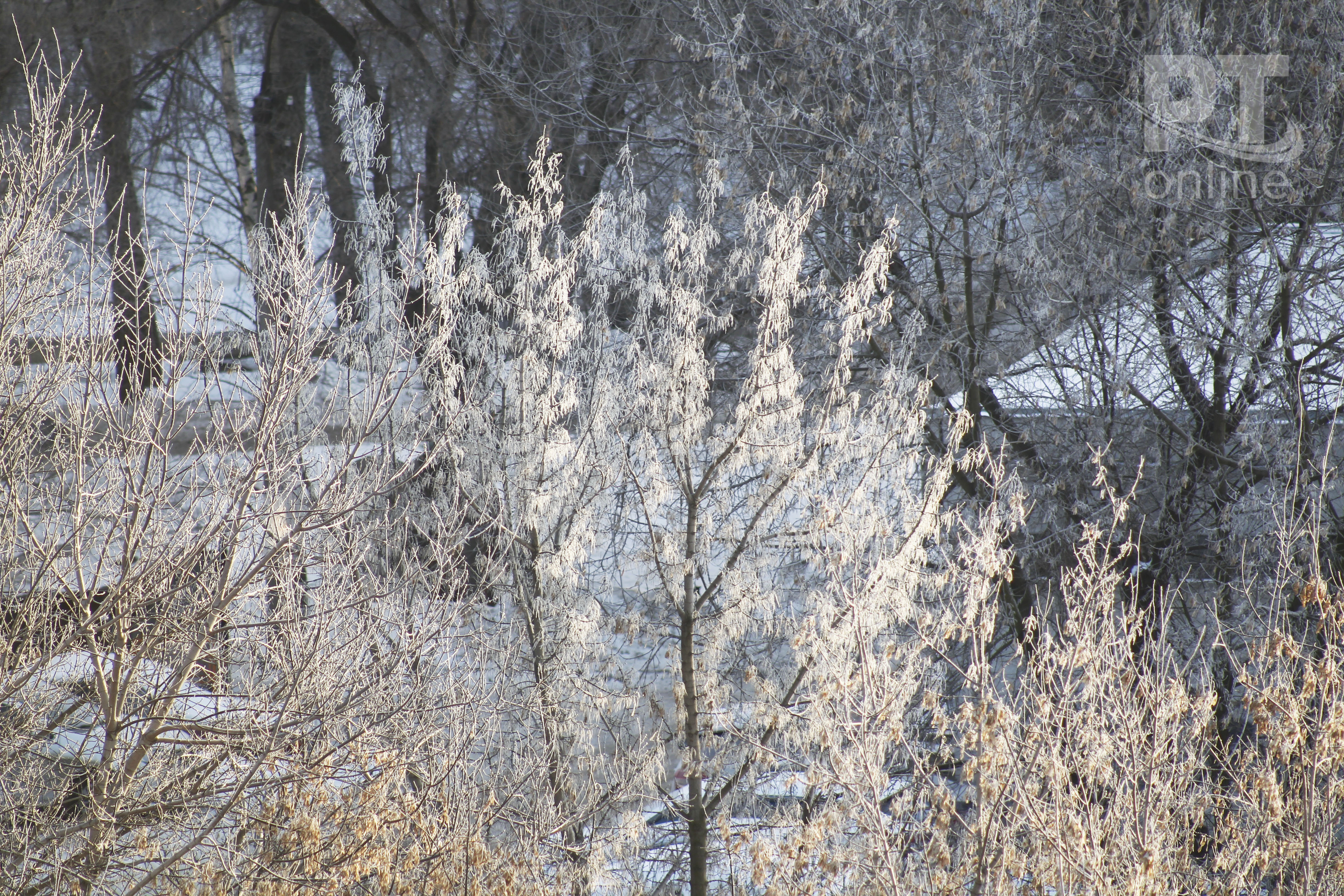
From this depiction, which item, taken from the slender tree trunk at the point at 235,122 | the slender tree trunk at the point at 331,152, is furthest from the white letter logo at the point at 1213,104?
the slender tree trunk at the point at 235,122

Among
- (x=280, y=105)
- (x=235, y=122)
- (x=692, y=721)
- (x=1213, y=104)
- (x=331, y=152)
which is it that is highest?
(x=280, y=105)

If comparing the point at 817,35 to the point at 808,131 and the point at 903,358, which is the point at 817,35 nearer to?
the point at 808,131

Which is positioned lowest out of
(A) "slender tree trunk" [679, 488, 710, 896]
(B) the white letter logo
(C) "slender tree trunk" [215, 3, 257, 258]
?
(A) "slender tree trunk" [679, 488, 710, 896]

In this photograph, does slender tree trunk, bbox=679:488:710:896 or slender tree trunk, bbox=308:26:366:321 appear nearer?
slender tree trunk, bbox=679:488:710:896

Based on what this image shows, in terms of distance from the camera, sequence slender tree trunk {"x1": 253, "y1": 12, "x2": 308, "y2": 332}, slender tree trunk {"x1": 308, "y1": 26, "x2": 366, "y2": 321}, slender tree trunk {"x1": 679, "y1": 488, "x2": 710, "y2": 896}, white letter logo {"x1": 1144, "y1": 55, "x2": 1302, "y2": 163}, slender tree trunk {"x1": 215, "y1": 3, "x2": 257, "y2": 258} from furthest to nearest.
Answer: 1. slender tree trunk {"x1": 253, "y1": 12, "x2": 308, "y2": 332}
2. slender tree trunk {"x1": 215, "y1": 3, "x2": 257, "y2": 258}
3. slender tree trunk {"x1": 308, "y1": 26, "x2": 366, "y2": 321}
4. white letter logo {"x1": 1144, "y1": 55, "x2": 1302, "y2": 163}
5. slender tree trunk {"x1": 679, "y1": 488, "x2": 710, "y2": 896}

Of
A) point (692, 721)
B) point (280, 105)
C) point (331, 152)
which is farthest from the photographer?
point (280, 105)

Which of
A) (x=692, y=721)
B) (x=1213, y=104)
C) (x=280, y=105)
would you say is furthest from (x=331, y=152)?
(x=1213, y=104)

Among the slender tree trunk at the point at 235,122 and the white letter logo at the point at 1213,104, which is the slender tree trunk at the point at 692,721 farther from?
the slender tree trunk at the point at 235,122

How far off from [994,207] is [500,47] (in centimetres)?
622

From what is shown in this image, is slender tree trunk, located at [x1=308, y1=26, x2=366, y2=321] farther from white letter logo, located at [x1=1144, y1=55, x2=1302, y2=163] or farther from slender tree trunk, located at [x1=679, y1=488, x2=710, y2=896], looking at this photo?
white letter logo, located at [x1=1144, y1=55, x2=1302, y2=163]

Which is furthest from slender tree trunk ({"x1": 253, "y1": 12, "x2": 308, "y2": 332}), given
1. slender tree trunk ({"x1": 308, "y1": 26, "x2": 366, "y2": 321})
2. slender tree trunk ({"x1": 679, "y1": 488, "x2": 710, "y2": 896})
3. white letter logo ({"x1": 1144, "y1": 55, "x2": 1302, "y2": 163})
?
white letter logo ({"x1": 1144, "y1": 55, "x2": 1302, "y2": 163})

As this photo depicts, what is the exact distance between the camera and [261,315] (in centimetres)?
1003

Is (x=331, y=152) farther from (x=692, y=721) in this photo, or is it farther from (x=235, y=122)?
(x=692, y=721)

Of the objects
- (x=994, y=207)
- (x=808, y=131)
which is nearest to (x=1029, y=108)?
(x=994, y=207)
